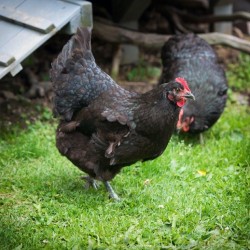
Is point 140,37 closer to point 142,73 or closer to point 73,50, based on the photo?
point 142,73

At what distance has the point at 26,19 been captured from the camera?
5918 millimetres

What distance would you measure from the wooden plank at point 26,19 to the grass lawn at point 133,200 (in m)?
1.36

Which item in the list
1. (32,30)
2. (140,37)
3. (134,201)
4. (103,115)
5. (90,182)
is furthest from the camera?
(140,37)

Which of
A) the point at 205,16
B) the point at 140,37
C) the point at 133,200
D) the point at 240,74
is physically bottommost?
the point at 240,74

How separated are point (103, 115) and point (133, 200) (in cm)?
88

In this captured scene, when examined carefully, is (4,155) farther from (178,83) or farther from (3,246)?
(178,83)

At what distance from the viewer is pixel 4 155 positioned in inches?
245

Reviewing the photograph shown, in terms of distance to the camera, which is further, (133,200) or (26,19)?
(26,19)

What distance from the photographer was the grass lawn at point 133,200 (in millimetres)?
4570

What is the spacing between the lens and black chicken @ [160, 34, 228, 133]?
22.0 feet

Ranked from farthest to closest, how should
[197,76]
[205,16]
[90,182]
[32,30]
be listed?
1. [205,16]
2. [197,76]
3. [32,30]
4. [90,182]

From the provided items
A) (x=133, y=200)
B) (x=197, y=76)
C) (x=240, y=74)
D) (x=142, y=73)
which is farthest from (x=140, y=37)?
(x=133, y=200)

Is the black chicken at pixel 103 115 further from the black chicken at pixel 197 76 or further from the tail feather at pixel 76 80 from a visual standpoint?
the black chicken at pixel 197 76

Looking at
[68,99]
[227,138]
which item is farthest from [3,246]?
[227,138]
